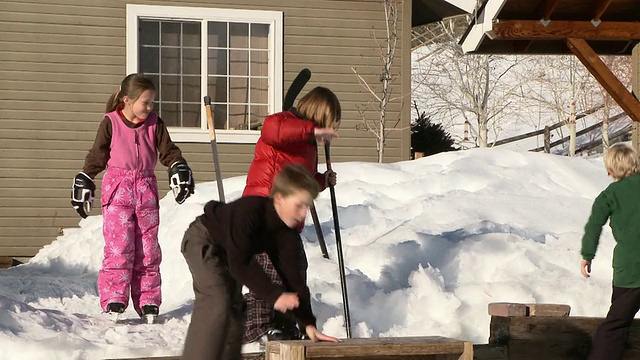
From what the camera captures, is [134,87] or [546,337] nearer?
[546,337]

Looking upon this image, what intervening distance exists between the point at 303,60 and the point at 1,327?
8.65m

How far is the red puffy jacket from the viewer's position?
677cm

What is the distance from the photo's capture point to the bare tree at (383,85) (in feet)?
49.2

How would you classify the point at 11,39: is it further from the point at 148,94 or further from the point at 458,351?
the point at 458,351

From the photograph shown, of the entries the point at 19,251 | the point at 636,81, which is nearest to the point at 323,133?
the point at 636,81

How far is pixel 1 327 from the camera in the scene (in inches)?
269

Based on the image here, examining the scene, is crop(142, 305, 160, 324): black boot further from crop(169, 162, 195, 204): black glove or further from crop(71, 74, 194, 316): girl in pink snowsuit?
crop(169, 162, 195, 204): black glove

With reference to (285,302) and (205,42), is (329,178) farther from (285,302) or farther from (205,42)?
(205,42)

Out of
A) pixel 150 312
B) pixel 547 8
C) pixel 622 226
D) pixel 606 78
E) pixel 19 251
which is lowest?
pixel 150 312

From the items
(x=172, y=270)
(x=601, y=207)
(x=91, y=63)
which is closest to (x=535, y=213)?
(x=172, y=270)

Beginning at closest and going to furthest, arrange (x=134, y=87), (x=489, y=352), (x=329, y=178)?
(x=489, y=352), (x=329, y=178), (x=134, y=87)

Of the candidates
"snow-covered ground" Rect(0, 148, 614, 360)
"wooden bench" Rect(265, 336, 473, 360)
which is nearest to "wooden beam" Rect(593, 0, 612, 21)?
"snow-covered ground" Rect(0, 148, 614, 360)

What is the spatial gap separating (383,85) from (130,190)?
25.6 ft

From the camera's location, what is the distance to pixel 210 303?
17.7 ft
